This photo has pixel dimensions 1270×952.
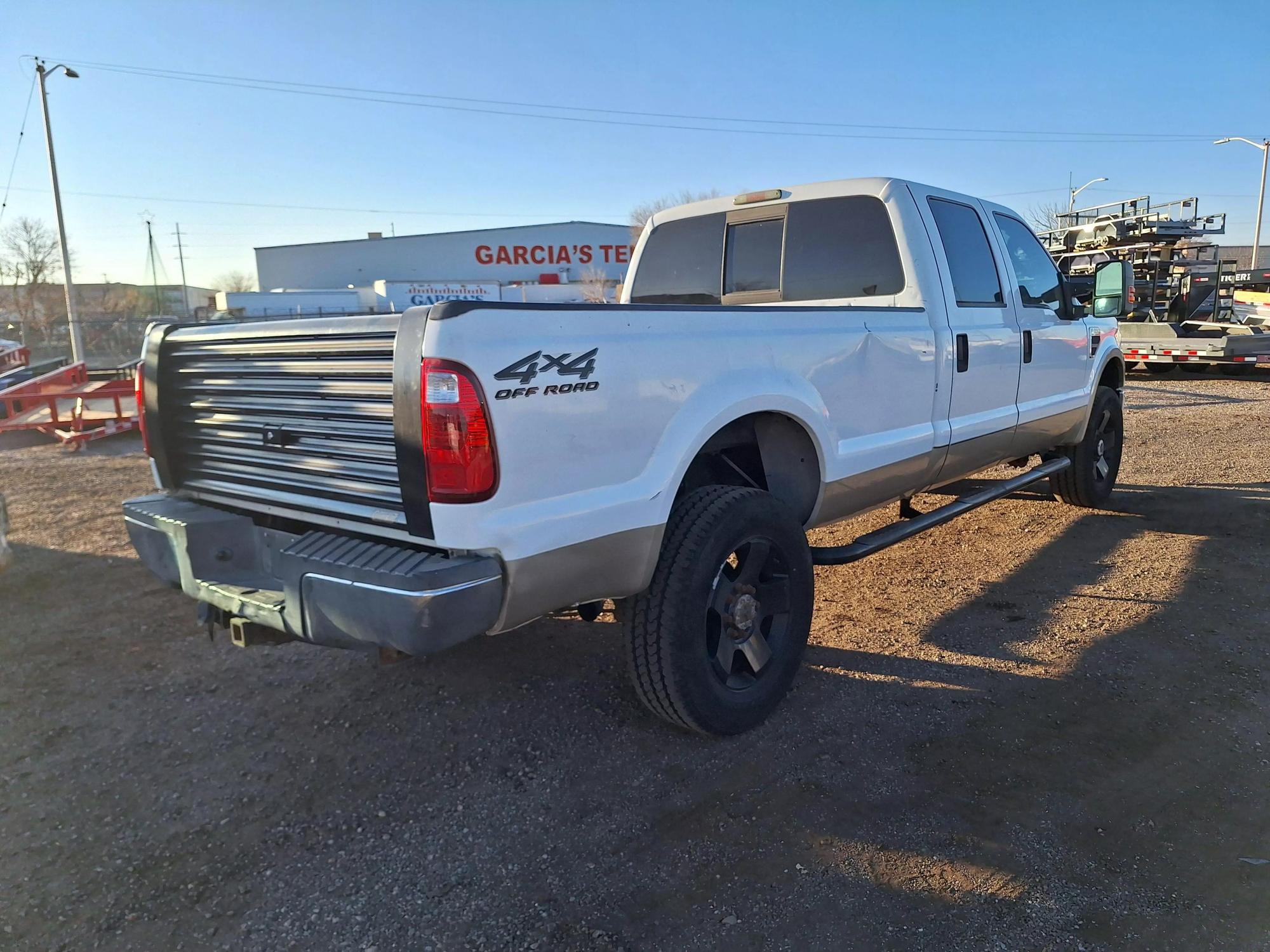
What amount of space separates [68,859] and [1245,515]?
7148 mm

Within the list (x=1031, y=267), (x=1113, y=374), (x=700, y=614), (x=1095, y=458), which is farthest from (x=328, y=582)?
(x=1113, y=374)

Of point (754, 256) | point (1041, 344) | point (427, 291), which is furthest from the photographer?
point (427, 291)

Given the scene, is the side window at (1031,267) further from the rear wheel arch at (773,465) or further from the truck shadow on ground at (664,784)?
the rear wheel arch at (773,465)

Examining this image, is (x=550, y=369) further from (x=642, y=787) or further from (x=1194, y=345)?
(x=1194, y=345)

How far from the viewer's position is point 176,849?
262 centimetres

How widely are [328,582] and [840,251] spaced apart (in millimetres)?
3097

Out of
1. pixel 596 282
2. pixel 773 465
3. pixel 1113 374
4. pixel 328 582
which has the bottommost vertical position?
pixel 328 582

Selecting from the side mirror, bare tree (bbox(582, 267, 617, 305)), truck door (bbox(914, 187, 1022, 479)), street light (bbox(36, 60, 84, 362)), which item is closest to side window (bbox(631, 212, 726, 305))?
truck door (bbox(914, 187, 1022, 479))

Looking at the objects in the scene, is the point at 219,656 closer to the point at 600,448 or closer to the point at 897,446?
the point at 600,448

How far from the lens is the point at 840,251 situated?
4359mm

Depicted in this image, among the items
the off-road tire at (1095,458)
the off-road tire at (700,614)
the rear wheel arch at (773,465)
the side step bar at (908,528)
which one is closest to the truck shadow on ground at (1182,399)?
the off-road tire at (1095,458)

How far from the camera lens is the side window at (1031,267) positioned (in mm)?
5023

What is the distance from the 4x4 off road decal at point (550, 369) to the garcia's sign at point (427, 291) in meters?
37.1

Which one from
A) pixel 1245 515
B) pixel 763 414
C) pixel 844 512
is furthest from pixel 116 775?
pixel 1245 515
